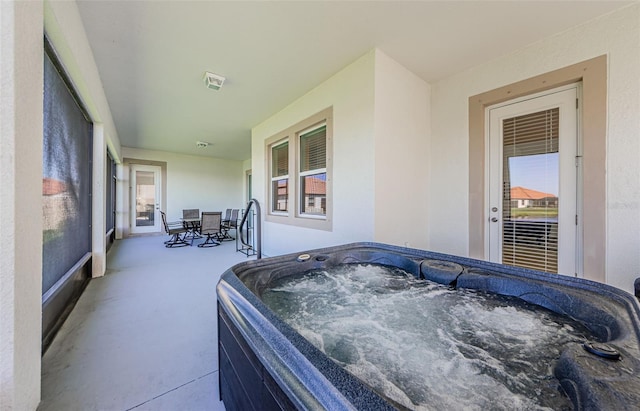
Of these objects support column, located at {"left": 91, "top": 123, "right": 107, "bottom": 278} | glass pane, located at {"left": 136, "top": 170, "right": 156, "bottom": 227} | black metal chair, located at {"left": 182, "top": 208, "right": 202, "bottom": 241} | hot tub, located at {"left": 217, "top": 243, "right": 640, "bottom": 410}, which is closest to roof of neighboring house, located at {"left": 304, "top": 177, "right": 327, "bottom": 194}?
hot tub, located at {"left": 217, "top": 243, "right": 640, "bottom": 410}

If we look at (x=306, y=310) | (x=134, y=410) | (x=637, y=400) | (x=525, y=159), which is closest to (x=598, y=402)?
(x=637, y=400)

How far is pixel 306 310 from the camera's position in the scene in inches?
56.3

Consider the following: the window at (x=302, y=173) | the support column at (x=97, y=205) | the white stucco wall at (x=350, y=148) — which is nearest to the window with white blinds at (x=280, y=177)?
the window at (x=302, y=173)

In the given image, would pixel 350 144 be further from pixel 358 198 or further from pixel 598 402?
pixel 598 402

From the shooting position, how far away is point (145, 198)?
23.3ft

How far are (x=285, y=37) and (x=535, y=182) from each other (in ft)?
9.88

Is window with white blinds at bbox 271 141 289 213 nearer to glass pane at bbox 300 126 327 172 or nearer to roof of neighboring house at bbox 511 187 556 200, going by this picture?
glass pane at bbox 300 126 327 172

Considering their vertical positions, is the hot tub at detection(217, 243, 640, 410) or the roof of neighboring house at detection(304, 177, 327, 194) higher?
the roof of neighboring house at detection(304, 177, 327, 194)

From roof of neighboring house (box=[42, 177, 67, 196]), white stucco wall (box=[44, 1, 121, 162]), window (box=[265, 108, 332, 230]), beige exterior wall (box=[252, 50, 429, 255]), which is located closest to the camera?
white stucco wall (box=[44, 1, 121, 162])

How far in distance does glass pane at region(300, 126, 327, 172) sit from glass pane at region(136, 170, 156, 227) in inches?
232

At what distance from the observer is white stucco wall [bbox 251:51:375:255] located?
8.50 feet

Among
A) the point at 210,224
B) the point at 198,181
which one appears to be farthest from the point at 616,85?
the point at 198,181

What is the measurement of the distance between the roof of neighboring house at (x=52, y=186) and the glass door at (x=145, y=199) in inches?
222

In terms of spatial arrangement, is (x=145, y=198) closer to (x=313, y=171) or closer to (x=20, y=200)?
(x=313, y=171)
